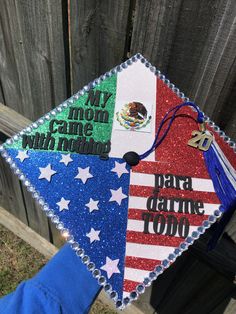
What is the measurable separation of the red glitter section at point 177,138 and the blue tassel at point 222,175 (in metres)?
0.03

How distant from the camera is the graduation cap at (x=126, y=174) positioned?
3.26 ft

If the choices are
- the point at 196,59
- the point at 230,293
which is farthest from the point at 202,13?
the point at 230,293

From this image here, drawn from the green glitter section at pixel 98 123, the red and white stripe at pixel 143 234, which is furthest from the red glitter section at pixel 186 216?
the green glitter section at pixel 98 123

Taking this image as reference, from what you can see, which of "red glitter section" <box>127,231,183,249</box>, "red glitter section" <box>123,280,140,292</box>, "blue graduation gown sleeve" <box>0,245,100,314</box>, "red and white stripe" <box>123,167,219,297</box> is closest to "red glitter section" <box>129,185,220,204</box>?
"red and white stripe" <box>123,167,219,297</box>

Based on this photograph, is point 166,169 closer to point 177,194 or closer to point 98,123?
point 177,194

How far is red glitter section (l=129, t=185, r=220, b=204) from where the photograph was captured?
1032 millimetres

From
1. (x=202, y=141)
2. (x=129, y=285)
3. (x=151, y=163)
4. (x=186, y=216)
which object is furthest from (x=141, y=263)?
(x=202, y=141)

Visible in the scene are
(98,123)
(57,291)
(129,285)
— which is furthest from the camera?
(57,291)

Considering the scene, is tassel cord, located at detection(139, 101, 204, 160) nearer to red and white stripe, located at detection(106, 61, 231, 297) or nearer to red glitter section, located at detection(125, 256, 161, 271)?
red and white stripe, located at detection(106, 61, 231, 297)

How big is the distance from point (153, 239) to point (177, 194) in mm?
145

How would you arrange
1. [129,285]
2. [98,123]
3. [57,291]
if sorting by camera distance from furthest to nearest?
[57,291] < [98,123] < [129,285]

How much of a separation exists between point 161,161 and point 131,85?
0.84 ft

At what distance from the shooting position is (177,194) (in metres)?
1.03

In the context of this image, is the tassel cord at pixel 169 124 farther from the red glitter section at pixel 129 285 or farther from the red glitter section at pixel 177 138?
the red glitter section at pixel 129 285
